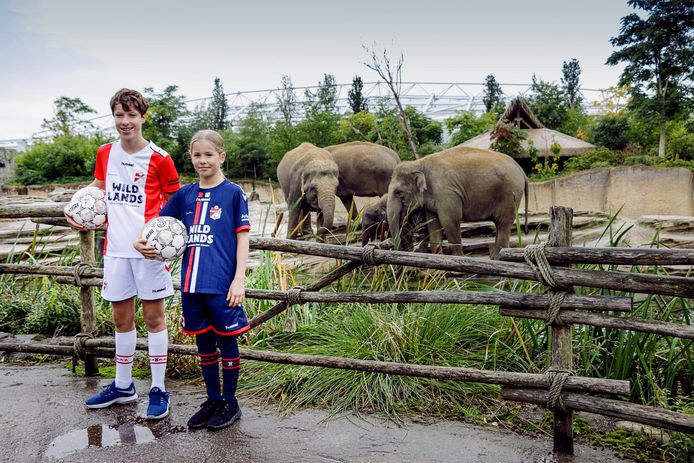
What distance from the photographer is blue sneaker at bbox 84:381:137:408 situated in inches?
136

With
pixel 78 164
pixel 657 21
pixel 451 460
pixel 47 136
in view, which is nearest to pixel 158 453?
pixel 451 460

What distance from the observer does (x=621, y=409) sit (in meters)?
2.75

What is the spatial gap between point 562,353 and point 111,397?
2494mm

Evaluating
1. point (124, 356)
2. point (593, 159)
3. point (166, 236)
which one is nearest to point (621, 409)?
point (166, 236)

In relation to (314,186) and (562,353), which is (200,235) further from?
(314,186)

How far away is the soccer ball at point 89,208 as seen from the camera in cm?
327

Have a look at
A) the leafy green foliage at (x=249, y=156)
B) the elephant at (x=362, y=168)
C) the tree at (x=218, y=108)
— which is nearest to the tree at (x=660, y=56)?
the elephant at (x=362, y=168)

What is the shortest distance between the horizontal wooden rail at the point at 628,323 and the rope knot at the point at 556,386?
0.25 meters

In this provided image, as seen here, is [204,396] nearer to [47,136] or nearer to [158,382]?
[158,382]

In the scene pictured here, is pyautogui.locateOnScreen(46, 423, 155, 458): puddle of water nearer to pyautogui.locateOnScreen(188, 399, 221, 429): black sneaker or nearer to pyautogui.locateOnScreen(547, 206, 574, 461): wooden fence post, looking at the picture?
pyautogui.locateOnScreen(188, 399, 221, 429): black sneaker

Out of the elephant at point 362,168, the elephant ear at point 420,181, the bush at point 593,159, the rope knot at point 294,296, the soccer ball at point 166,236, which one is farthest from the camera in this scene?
the bush at point 593,159

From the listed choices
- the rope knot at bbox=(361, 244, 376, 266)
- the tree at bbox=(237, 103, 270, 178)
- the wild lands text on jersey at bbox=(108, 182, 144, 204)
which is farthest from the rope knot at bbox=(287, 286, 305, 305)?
the tree at bbox=(237, 103, 270, 178)

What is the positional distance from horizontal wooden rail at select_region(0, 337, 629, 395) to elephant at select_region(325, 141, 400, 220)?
828 centimetres

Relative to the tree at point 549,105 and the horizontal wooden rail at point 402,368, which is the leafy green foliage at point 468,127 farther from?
the horizontal wooden rail at point 402,368
